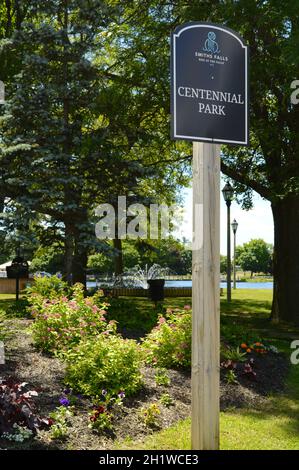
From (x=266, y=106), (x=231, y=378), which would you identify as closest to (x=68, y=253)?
(x=266, y=106)

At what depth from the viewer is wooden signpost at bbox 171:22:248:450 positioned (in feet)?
15.0

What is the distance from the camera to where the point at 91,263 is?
1750 inches

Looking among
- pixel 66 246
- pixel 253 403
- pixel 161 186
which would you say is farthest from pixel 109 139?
pixel 253 403

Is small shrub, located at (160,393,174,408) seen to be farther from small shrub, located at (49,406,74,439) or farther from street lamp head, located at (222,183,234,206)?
street lamp head, located at (222,183,234,206)

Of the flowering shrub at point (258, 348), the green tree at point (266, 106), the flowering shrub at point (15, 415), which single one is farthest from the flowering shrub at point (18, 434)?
the green tree at point (266, 106)

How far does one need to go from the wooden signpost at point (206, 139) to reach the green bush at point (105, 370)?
1752 mm

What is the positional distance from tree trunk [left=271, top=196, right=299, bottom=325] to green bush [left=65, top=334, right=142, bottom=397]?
9.50 meters

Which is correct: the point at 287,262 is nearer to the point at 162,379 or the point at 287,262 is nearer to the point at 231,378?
the point at 231,378

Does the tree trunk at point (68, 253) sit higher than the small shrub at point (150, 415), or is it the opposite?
the tree trunk at point (68, 253)

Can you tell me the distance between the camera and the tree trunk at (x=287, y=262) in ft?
50.3

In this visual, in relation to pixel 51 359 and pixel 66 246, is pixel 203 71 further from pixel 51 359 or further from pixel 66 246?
pixel 66 246

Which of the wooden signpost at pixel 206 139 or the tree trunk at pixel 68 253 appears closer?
the wooden signpost at pixel 206 139

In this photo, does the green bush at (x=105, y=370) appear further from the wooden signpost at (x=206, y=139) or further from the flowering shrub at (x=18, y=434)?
the wooden signpost at (x=206, y=139)

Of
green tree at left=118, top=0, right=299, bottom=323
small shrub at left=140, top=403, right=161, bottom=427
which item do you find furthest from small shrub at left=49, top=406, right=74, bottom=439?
green tree at left=118, top=0, right=299, bottom=323
